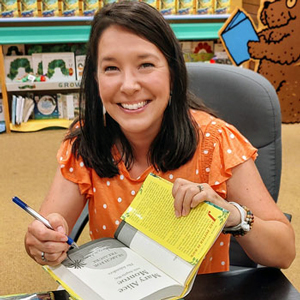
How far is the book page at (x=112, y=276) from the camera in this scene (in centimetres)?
81

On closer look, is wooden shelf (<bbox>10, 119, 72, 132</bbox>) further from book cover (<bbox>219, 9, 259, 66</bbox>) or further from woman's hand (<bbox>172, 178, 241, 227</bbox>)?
woman's hand (<bbox>172, 178, 241, 227</bbox>)

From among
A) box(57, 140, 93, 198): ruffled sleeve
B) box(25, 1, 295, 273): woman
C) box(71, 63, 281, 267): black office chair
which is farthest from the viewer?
box(71, 63, 281, 267): black office chair

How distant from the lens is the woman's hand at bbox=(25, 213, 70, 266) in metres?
0.92

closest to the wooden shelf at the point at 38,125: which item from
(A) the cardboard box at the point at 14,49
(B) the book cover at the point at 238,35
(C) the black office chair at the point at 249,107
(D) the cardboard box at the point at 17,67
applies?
(D) the cardboard box at the point at 17,67

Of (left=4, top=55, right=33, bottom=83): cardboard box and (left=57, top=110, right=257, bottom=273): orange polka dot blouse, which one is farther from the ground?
(left=57, top=110, right=257, bottom=273): orange polka dot blouse

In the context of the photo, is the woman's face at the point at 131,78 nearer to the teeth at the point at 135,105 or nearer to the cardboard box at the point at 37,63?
the teeth at the point at 135,105

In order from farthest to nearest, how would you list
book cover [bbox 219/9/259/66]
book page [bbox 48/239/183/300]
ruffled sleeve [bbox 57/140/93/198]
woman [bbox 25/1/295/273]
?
book cover [bbox 219/9/259/66], ruffled sleeve [bbox 57/140/93/198], woman [bbox 25/1/295/273], book page [bbox 48/239/183/300]

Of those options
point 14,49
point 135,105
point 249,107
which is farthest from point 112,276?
point 14,49

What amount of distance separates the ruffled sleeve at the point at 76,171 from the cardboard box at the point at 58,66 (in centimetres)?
309

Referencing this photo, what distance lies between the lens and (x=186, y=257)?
85cm

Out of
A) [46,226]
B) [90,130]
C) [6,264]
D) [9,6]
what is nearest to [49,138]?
[9,6]

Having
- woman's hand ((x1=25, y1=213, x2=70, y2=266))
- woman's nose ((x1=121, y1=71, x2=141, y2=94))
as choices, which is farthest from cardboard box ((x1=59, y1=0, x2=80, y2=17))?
woman's hand ((x1=25, y1=213, x2=70, y2=266))

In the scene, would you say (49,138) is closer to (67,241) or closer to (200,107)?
(200,107)

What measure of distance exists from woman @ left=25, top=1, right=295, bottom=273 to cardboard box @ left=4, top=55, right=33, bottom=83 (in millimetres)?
3070
